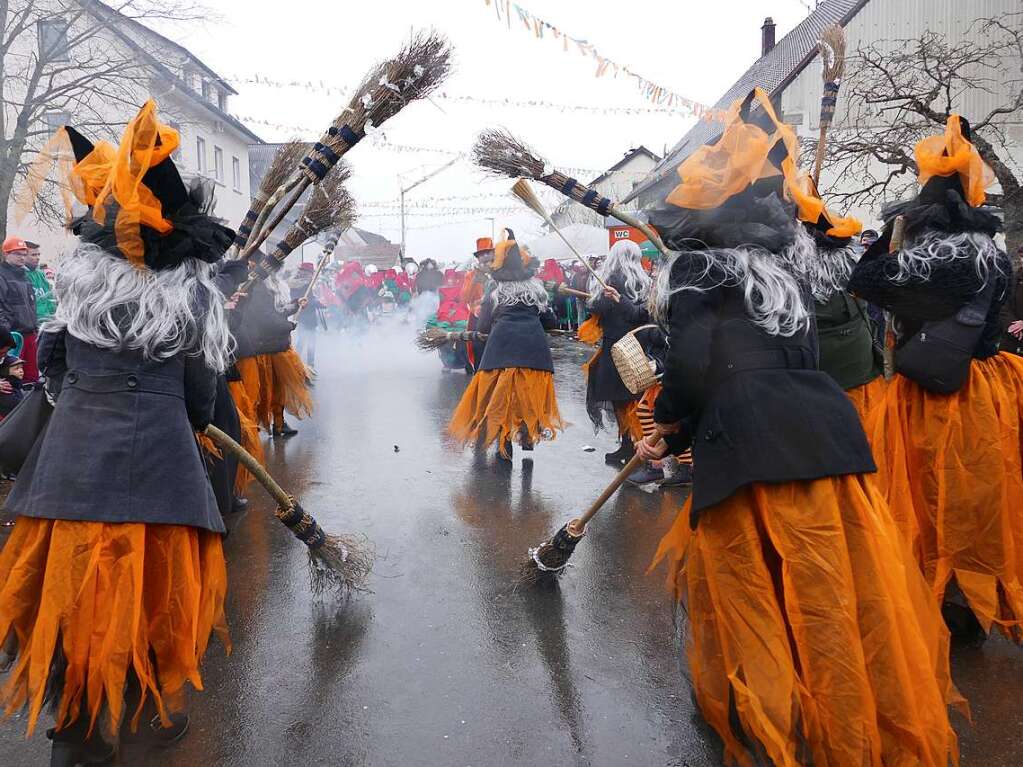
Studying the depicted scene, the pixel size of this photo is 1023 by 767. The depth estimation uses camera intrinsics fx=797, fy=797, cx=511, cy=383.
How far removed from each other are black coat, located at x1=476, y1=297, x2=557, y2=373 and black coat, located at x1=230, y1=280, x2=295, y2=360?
197cm

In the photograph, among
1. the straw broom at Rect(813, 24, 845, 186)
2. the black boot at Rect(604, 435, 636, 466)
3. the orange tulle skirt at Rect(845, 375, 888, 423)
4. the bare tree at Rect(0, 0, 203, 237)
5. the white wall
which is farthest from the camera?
the white wall

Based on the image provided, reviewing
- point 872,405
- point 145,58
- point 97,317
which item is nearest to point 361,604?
point 97,317

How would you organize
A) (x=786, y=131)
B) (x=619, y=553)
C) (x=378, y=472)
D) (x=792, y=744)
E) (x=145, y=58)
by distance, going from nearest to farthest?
(x=792, y=744), (x=786, y=131), (x=619, y=553), (x=378, y=472), (x=145, y=58)

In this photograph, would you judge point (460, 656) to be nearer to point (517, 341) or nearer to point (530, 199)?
point (517, 341)

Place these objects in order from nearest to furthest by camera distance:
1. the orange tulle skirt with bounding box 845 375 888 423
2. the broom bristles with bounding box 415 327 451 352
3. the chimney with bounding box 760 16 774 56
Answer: the orange tulle skirt with bounding box 845 375 888 423 < the broom bristles with bounding box 415 327 451 352 < the chimney with bounding box 760 16 774 56

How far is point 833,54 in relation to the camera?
16.5 feet

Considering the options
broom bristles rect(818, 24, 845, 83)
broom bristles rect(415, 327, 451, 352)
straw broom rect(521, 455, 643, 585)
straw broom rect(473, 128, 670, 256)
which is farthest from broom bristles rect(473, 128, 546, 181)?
broom bristles rect(415, 327, 451, 352)

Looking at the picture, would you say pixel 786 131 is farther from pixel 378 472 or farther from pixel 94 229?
pixel 378 472

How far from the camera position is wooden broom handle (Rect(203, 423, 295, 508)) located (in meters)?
3.35

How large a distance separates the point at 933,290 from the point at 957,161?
0.56 m

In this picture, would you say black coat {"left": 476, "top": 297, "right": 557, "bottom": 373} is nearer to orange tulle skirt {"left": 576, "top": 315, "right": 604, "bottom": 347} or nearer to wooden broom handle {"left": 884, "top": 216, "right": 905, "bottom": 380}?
orange tulle skirt {"left": 576, "top": 315, "right": 604, "bottom": 347}

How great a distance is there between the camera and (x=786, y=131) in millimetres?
2812

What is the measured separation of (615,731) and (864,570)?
1.13m

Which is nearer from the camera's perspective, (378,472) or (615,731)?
(615,731)
